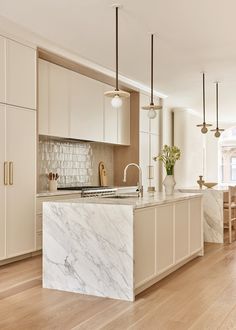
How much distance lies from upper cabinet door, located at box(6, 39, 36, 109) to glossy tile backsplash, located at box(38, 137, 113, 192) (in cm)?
122

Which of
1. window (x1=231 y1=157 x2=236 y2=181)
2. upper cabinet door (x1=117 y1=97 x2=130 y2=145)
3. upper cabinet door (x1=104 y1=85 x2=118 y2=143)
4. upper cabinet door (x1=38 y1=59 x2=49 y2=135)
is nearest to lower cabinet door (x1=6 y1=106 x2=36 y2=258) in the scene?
upper cabinet door (x1=38 y1=59 x2=49 y2=135)

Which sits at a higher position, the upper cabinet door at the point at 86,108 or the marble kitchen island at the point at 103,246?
the upper cabinet door at the point at 86,108

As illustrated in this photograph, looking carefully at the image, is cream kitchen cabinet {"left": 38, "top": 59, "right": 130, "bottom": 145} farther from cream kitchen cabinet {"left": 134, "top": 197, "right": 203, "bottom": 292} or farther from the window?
the window

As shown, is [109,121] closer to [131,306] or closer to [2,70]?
[2,70]

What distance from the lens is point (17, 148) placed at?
5.00m

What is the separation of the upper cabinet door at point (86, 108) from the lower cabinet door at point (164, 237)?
2.61 meters

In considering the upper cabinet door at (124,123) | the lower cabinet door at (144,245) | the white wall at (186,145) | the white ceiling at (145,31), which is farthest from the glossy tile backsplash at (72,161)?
the white wall at (186,145)

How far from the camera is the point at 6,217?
4805mm

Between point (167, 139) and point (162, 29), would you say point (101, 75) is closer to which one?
point (162, 29)

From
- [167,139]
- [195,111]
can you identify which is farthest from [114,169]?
[195,111]

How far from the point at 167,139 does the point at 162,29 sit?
5.93 meters

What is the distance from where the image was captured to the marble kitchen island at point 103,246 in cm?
351

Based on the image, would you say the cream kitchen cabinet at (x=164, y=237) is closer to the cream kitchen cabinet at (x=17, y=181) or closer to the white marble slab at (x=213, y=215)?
the white marble slab at (x=213, y=215)

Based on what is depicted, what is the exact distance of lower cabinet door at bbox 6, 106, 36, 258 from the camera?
4.87 meters
